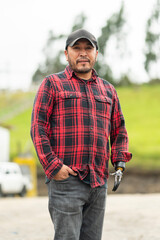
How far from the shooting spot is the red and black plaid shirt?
2400 millimetres

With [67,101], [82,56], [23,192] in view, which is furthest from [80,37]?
[23,192]

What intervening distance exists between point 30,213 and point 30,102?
3543cm

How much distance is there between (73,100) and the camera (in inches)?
96.9

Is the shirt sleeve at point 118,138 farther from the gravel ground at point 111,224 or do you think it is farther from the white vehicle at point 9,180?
the white vehicle at point 9,180

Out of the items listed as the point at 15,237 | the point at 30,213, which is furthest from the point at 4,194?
the point at 15,237

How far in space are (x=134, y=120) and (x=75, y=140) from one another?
1214 inches

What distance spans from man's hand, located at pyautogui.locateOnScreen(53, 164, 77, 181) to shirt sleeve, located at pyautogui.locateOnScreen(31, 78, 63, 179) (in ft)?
0.08

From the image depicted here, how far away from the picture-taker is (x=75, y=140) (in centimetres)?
244

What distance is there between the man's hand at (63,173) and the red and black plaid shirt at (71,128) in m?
0.02

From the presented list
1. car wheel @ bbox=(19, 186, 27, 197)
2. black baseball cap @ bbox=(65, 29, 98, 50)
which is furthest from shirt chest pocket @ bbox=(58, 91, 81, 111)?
car wheel @ bbox=(19, 186, 27, 197)

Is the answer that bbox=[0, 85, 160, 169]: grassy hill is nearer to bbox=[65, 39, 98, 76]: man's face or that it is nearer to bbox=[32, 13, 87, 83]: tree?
bbox=[32, 13, 87, 83]: tree

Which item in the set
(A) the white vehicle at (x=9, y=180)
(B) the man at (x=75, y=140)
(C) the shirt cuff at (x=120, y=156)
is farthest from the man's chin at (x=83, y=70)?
(A) the white vehicle at (x=9, y=180)

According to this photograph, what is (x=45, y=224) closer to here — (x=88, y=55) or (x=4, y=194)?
(x=88, y=55)

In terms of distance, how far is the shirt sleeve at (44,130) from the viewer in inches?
92.1
